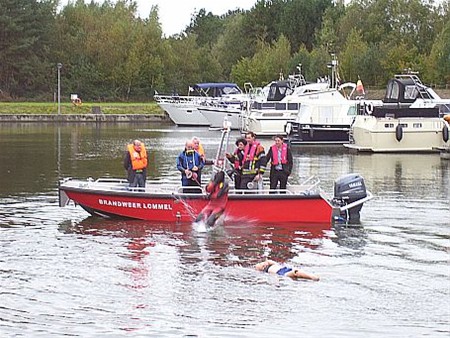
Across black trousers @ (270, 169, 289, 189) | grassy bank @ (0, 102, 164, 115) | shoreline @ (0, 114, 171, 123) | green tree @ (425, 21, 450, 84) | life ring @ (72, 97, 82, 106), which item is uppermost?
green tree @ (425, 21, 450, 84)

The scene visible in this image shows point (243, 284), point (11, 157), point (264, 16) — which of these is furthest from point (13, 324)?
point (264, 16)

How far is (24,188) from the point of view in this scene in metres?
27.6

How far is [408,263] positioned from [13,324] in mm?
7010

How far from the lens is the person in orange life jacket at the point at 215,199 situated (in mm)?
19547

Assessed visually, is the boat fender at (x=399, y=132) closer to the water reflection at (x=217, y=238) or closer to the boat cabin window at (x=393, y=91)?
the boat cabin window at (x=393, y=91)

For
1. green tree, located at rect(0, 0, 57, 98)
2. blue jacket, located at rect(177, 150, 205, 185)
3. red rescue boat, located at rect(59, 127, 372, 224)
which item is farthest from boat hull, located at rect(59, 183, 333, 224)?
green tree, located at rect(0, 0, 57, 98)

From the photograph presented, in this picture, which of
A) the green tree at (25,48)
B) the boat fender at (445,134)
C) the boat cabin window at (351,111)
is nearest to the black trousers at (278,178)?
the boat fender at (445,134)

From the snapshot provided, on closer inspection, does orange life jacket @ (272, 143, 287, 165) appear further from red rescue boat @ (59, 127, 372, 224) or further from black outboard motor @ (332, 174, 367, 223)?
black outboard motor @ (332, 174, 367, 223)

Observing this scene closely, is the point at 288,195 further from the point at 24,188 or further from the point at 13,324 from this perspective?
the point at 24,188

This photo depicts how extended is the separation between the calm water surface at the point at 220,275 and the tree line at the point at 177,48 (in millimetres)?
59207

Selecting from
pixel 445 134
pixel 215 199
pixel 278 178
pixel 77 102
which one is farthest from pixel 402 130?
pixel 77 102

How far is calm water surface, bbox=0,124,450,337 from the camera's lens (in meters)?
12.6

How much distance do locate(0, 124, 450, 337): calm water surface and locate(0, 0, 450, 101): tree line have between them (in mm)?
59207

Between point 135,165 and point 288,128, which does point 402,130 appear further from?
point 135,165
